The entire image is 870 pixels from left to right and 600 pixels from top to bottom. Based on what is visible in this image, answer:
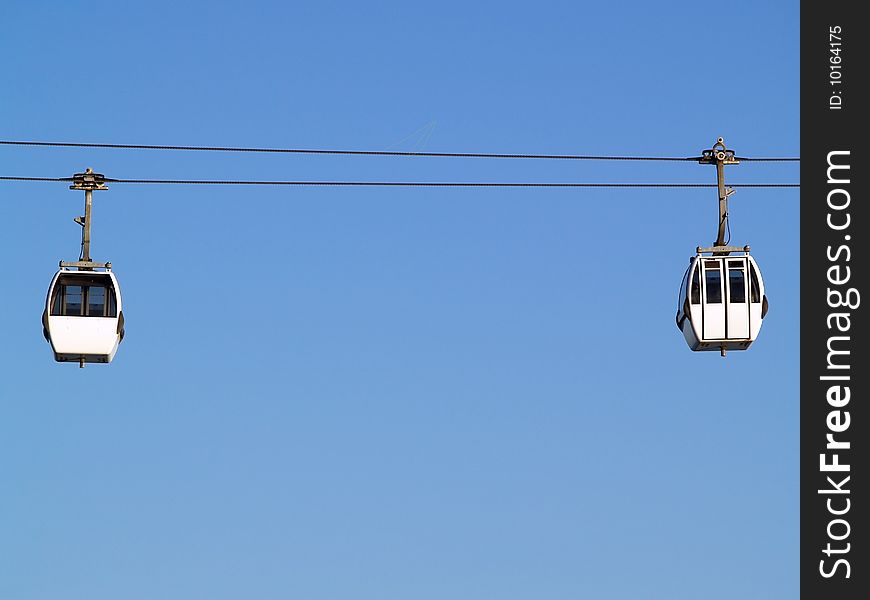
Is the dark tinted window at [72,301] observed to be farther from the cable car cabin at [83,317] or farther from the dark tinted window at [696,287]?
the dark tinted window at [696,287]

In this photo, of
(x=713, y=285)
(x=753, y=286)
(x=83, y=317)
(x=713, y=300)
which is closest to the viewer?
(x=83, y=317)

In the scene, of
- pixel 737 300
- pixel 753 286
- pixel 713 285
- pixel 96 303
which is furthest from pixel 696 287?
pixel 96 303

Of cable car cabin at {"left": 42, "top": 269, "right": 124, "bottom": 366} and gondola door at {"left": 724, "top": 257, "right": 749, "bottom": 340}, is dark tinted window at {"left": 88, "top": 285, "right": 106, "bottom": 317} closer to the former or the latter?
cable car cabin at {"left": 42, "top": 269, "right": 124, "bottom": 366}

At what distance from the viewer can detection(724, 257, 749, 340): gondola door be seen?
31469 mm

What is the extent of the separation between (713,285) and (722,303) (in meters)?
0.27

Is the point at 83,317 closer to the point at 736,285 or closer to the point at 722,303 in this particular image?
the point at 722,303

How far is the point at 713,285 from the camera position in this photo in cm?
3169

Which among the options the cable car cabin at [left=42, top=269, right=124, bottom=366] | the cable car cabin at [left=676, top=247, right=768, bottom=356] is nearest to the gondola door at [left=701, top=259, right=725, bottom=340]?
the cable car cabin at [left=676, top=247, right=768, bottom=356]

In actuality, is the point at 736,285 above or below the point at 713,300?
above

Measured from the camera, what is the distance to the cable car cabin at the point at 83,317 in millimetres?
31422
